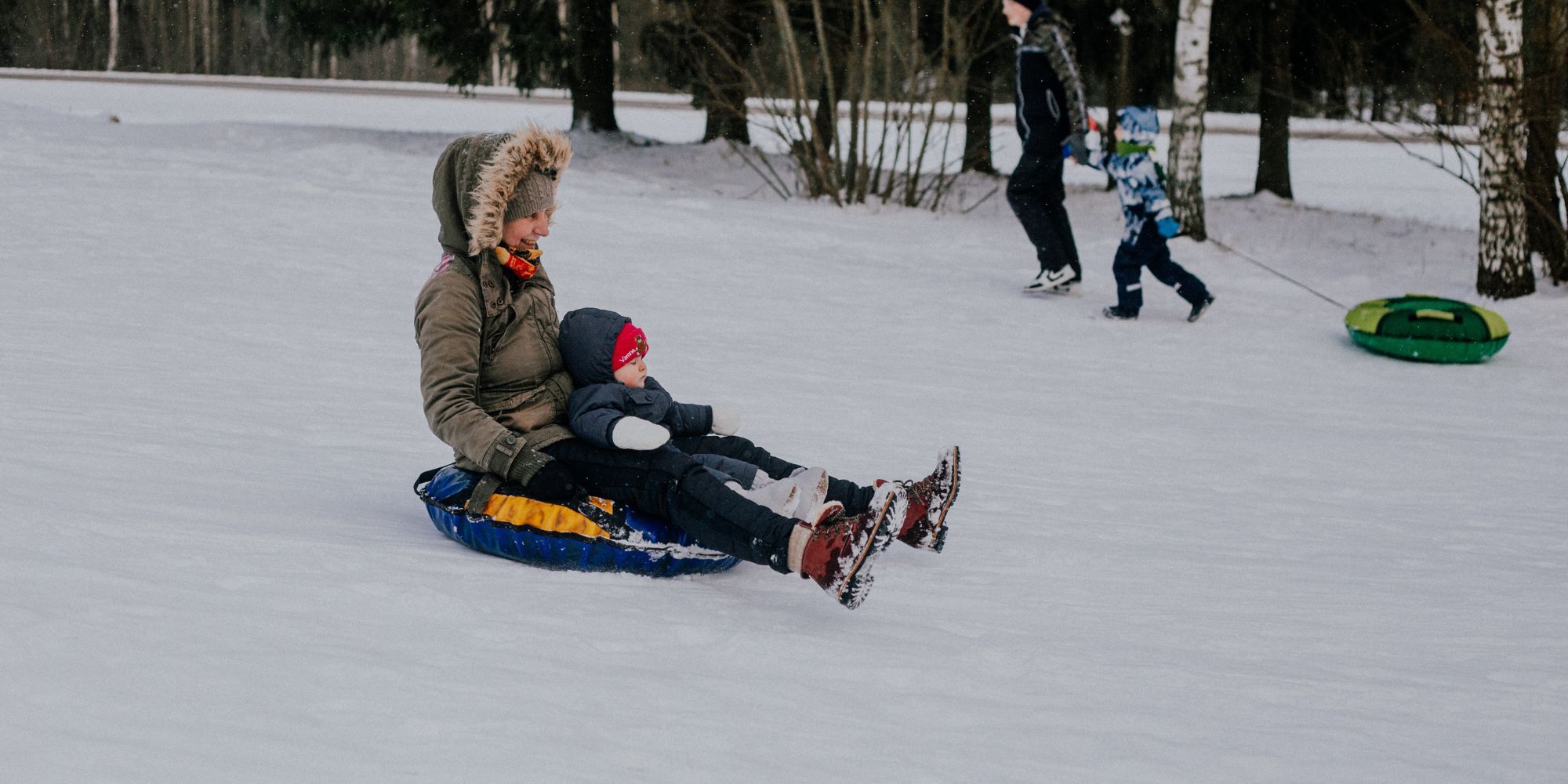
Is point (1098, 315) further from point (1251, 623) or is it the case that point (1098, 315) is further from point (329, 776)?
point (329, 776)

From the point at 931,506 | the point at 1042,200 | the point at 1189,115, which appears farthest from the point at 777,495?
the point at 1189,115

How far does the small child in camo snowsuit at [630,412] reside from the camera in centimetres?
369

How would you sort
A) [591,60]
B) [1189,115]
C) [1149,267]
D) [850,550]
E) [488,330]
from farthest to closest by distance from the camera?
[591,60], [1189,115], [1149,267], [488,330], [850,550]

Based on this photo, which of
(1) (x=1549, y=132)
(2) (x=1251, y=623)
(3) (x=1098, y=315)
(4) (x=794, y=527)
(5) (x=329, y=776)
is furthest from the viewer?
(1) (x=1549, y=132)

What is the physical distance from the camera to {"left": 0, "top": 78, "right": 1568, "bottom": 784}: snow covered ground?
2.63 meters

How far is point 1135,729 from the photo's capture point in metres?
2.91

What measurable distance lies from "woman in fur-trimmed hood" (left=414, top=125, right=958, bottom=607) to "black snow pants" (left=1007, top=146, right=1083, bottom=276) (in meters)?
5.44

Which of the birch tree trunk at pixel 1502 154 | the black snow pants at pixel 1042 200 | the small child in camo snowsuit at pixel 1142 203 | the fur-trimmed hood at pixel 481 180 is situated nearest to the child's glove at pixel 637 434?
the fur-trimmed hood at pixel 481 180

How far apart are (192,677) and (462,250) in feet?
4.89

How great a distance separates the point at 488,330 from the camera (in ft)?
12.4

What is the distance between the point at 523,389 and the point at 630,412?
283 mm

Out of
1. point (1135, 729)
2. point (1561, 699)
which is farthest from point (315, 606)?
point (1561, 699)

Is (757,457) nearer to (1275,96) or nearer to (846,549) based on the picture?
(846,549)

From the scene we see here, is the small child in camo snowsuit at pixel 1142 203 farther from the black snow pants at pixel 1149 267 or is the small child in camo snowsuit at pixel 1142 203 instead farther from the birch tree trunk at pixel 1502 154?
the birch tree trunk at pixel 1502 154
